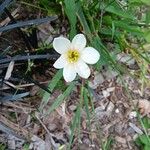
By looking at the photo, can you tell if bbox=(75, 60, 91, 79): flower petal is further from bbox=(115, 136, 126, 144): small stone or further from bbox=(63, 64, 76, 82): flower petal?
bbox=(115, 136, 126, 144): small stone

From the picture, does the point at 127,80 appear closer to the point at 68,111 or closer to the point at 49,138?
the point at 68,111

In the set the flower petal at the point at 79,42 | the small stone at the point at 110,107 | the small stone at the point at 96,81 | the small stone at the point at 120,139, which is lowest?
the small stone at the point at 120,139

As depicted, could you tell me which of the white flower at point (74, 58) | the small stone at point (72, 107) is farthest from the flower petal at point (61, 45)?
the small stone at point (72, 107)

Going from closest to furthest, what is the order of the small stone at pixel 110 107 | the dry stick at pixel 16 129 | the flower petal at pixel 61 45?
the flower petal at pixel 61 45, the dry stick at pixel 16 129, the small stone at pixel 110 107

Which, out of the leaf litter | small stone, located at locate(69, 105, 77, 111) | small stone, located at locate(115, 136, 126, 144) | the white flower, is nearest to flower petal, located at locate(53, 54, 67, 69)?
the white flower

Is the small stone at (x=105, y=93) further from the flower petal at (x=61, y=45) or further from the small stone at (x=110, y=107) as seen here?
the flower petal at (x=61, y=45)

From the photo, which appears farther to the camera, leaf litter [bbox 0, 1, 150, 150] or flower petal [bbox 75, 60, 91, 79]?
leaf litter [bbox 0, 1, 150, 150]

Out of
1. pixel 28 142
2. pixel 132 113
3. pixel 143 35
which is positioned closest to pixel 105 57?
pixel 143 35
